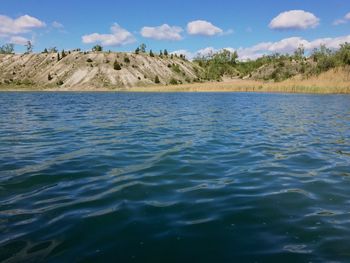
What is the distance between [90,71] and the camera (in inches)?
5231

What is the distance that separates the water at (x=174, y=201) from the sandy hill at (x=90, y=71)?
108905mm

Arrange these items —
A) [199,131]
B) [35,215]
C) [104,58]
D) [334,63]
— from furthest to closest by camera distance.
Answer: [104,58] → [334,63] → [199,131] → [35,215]

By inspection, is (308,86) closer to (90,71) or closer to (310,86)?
(310,86)

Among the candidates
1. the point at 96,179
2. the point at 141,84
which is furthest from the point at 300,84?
the point at 141,84

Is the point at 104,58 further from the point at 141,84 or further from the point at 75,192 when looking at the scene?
the point at 75,192

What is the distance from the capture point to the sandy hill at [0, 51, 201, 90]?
12731cm

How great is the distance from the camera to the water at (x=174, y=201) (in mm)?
5609

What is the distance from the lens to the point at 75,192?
8.41 meters

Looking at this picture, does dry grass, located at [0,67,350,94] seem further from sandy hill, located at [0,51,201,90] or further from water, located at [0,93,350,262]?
sandy hill, located at [0,51,201,90]

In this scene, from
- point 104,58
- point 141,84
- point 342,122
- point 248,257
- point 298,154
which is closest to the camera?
point 248,257

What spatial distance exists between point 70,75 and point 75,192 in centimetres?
13052

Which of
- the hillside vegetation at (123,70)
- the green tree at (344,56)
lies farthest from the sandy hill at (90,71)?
the green tree at (344,56)

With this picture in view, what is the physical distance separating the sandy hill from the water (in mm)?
108905

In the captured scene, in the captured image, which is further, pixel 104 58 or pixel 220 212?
pixel 104 58
